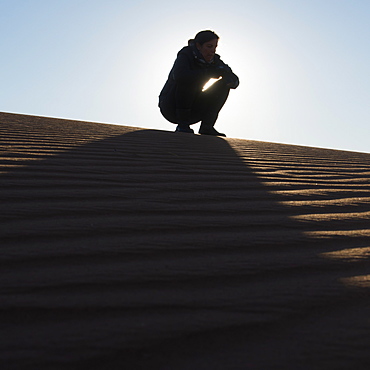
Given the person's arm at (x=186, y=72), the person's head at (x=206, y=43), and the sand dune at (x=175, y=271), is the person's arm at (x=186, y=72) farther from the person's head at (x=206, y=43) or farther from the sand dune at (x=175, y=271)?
the sand dune at (x=175, y=271)

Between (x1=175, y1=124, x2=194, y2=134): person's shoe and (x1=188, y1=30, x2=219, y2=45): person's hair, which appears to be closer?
(x1=188, y1=30, x2=219, y2=45): person's hair

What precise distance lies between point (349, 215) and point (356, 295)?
78cm

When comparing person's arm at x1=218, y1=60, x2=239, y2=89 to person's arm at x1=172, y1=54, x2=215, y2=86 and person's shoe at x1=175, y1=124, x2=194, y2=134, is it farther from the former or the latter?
person's shoe at x1=175, y1=124, x2=194, y2=134

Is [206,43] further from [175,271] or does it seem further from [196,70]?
[175,271]

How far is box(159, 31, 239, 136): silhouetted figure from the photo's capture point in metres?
5.01

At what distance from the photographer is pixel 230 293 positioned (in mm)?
1180

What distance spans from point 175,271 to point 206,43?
13.3 ft

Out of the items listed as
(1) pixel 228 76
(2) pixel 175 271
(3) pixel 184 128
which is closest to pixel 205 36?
(1) pixel 228 76

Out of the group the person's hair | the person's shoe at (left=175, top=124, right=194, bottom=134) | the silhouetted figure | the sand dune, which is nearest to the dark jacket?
the silhouetted figure

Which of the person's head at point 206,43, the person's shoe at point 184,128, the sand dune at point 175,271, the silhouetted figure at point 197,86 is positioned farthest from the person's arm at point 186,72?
the sand dune at point 175,271

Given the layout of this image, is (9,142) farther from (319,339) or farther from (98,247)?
(319,339)

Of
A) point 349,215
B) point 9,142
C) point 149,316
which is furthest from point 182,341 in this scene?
point 9,142

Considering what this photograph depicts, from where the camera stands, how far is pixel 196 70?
502cm

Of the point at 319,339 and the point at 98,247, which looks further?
the point at 98,247
